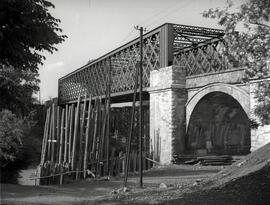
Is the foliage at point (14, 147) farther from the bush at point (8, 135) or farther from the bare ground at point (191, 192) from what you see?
the bare ground at point (191, 192)

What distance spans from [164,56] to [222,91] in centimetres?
Answer: 517

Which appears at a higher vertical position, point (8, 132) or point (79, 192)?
point (8, 132)

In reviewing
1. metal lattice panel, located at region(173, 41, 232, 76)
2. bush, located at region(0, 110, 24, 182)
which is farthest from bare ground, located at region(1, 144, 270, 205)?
metal lattice panel, located at region(173, 41, 232, 76)

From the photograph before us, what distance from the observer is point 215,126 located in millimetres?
21266

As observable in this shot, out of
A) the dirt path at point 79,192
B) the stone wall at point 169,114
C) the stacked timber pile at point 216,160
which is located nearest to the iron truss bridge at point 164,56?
the stone wall at point 169,114

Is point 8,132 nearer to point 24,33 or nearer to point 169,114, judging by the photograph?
point 169,114

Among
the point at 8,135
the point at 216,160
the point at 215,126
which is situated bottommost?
the point at 216,160

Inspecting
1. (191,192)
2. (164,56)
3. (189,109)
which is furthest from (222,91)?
(191,192)

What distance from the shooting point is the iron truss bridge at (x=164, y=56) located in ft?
73.0

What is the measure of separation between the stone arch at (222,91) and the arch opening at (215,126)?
9.3 inches

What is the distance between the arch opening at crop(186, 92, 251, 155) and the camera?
20469 millimetres

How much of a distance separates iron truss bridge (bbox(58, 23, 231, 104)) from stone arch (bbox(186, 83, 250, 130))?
1661 millimetres

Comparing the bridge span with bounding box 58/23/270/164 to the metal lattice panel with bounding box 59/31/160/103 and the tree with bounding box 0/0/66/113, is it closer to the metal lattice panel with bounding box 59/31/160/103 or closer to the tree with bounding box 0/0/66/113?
the metal lattice panel with bounding box 59/31/160/103

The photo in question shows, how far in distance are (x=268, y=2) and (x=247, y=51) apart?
114cm
